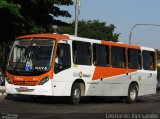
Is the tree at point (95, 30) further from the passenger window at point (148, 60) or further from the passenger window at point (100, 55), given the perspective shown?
the passenger window at point (100, 55)

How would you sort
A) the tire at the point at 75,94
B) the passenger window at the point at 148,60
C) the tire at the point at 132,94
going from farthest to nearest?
the passenger window at the point at 148,60 < the tire at the point at 132,94 < the tire at the point at 75,94

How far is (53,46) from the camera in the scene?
2097 cm

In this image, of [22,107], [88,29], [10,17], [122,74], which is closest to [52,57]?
[22,107]

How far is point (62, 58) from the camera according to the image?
69.5ft

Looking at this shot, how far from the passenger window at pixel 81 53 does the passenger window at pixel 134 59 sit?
139 inches

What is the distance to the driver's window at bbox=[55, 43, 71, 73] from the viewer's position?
20.9 metres

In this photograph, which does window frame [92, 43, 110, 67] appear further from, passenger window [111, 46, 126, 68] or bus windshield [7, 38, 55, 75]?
bus windshield [7, 38, 55, 75]

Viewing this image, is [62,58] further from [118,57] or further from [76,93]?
[118,57]

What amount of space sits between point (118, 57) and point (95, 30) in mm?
72766

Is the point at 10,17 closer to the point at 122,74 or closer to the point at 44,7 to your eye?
the point at 44,7

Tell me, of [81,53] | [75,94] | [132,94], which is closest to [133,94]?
[132,94]

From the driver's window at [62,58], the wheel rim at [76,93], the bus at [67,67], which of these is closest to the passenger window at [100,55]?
the bus at [67,67]

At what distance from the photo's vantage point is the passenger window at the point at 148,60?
88.8 ft

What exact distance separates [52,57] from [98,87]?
353 cm
